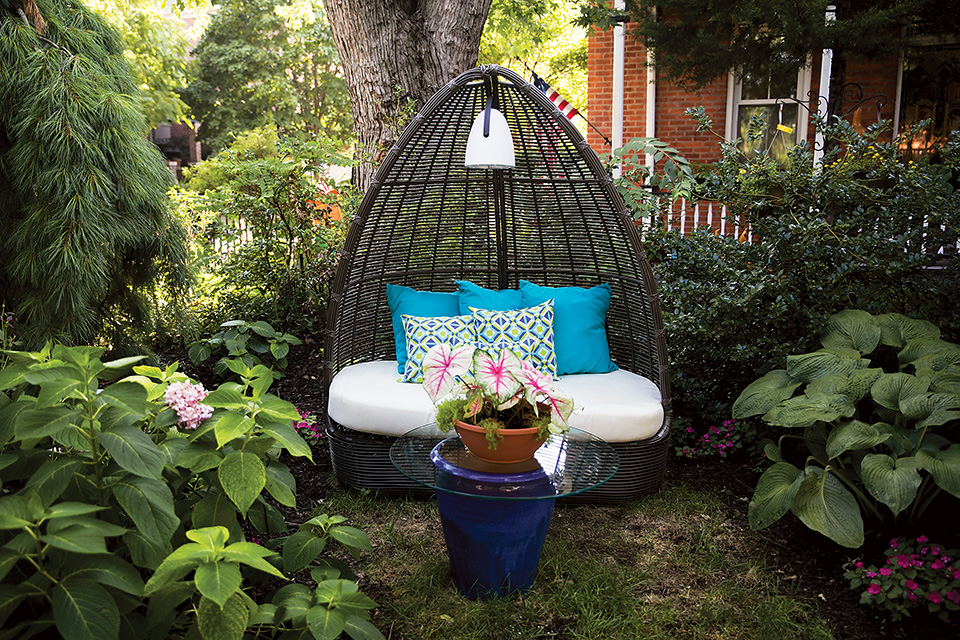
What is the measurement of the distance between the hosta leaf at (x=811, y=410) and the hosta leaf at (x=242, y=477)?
169 cm

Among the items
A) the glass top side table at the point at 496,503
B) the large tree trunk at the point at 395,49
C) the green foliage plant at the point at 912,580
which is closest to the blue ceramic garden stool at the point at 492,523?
the glass top side table at the point at 496,503

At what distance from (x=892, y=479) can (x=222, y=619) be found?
1.90 m

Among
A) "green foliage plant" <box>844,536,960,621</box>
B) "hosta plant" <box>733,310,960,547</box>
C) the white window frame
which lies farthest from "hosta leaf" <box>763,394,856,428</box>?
the white window frame

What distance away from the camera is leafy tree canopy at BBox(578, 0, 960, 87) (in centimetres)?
573

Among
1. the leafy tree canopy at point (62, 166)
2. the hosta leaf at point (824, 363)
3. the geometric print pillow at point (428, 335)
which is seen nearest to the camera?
the hosta leaf at point (824, 363)

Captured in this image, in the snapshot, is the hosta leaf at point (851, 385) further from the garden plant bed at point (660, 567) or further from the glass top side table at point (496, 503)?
the glass top side table at point (496, 503)

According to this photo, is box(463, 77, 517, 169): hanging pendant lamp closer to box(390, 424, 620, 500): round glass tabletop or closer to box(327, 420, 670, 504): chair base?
box(390, 424, 620, 500): round glass tabletop

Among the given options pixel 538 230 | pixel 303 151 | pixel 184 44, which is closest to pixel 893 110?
pixel 538 230

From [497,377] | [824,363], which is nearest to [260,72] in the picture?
[824,363]

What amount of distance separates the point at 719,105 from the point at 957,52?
2.25 m

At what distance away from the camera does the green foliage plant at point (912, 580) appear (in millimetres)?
2080

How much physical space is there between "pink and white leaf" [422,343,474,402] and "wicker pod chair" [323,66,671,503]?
84cm

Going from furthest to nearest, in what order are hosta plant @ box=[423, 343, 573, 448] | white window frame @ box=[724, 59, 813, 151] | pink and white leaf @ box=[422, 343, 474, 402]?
1. white window frame @ box=[724, 59, 813, 151]
2. pink and white leaf @ box=[422, 343, 474, 402]
3. hosta plant @ box=[423, 343, 573, 448]

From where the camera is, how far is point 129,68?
3705 millimetres
